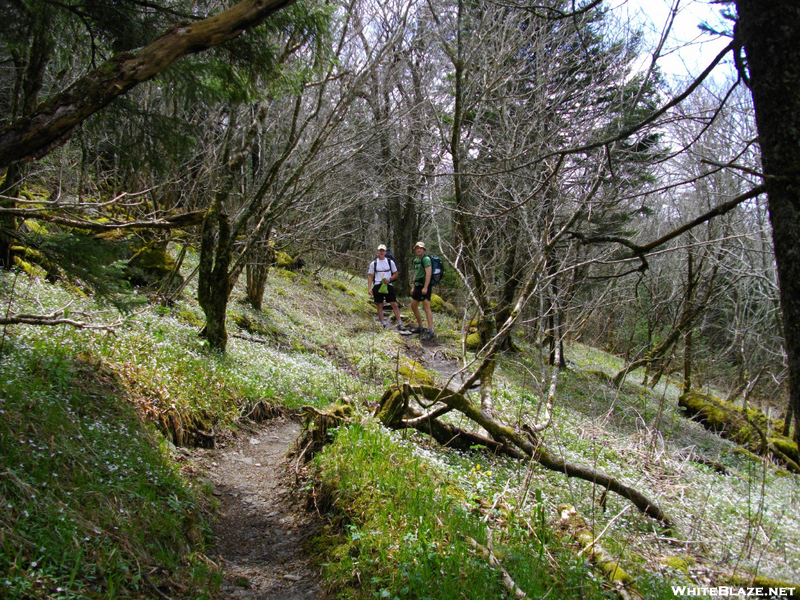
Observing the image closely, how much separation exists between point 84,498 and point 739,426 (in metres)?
13.9

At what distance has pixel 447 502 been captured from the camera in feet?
12.1

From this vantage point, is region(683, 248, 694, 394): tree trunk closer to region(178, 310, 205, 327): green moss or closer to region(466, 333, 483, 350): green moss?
region(466, 333, 483, 350): green moss

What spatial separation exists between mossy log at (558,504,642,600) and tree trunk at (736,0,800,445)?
5.63 ft

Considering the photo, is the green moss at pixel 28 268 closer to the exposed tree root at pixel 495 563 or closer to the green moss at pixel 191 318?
the green moss at pixel 191 318

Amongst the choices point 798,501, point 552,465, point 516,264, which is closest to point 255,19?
point 552,465

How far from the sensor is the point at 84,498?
118 inches

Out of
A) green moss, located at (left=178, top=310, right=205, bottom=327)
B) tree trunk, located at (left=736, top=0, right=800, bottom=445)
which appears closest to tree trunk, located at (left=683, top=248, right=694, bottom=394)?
tree trunk, located at (left=736, top=0, right=800, bottom=445)

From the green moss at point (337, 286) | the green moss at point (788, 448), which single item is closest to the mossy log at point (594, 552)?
the green moss at point (788, 448)

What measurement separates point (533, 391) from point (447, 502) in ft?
24.1

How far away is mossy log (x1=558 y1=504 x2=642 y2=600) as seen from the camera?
306 centimetres

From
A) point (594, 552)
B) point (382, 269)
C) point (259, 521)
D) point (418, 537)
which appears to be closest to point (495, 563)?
point (418, 537)

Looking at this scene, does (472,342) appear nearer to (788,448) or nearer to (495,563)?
(788,448)

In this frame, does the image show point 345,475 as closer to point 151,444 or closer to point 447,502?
point 447,502

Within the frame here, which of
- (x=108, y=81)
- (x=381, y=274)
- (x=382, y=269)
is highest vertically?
(x=108, y=81)
